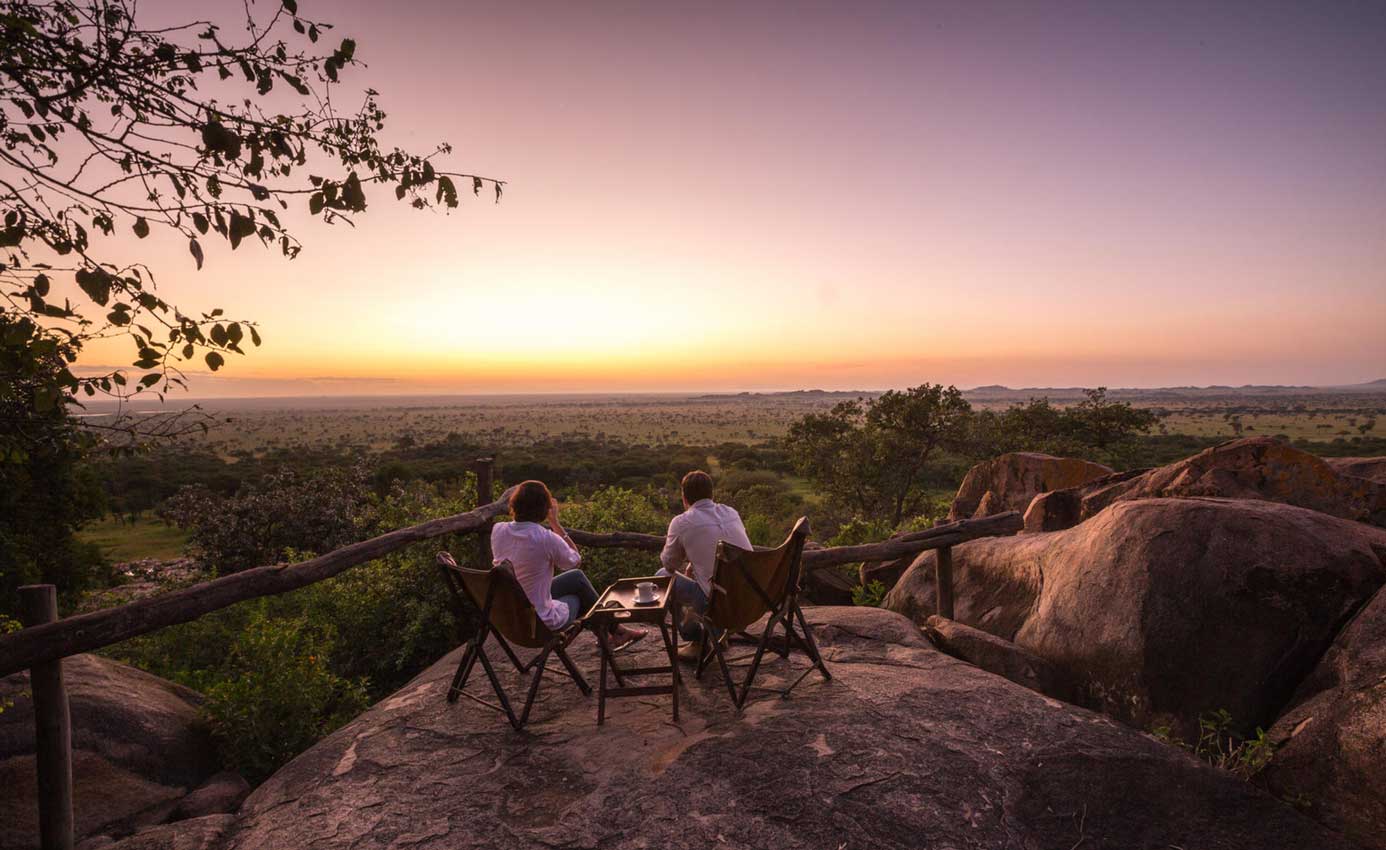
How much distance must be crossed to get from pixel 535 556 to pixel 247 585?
74.8 inches

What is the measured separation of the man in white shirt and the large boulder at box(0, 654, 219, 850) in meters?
3.66

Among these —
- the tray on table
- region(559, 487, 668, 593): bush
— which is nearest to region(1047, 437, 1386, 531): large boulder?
the tray on table

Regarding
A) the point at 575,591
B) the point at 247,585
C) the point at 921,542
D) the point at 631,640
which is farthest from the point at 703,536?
the point at 921,542

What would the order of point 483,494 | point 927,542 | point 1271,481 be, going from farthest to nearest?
point 483,494, point 927,542, point 1271,481

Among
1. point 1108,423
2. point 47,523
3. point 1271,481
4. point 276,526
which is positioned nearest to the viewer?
point 1271,481

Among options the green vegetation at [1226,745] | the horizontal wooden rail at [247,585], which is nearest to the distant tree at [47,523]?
the horizontal wooden rail at [247,585]

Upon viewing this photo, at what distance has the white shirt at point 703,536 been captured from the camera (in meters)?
4.74

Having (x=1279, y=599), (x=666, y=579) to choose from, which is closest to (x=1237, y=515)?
(x=1279, y=599)

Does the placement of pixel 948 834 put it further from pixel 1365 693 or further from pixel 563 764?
pixel 1365 693

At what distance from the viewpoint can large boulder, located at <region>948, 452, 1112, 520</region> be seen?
32.1 ft

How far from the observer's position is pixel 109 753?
4.27 meters

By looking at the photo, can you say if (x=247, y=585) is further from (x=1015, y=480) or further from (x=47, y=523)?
(x=47, y=523)

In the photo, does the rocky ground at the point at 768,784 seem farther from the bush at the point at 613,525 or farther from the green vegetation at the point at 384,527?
the bush at the point at 613,525

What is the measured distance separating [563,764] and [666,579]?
1.79 m
